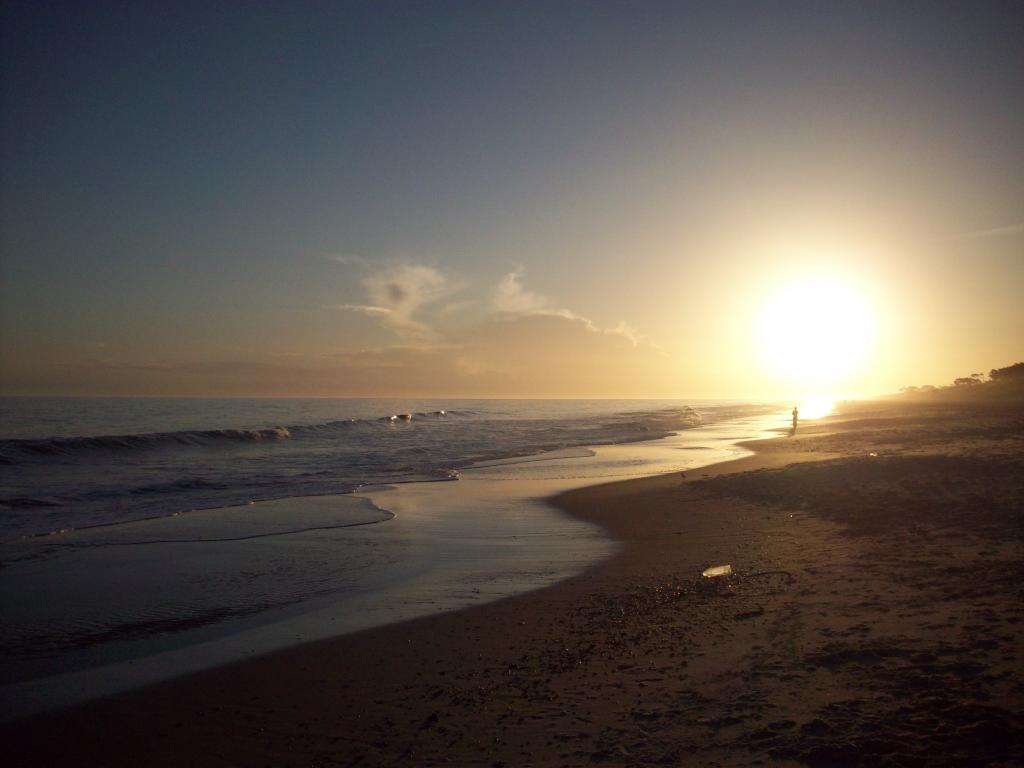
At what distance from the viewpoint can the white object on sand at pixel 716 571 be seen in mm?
9938

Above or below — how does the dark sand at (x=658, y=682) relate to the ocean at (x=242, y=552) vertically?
above

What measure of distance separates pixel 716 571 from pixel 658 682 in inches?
177

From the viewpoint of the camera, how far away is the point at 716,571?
1021 cm

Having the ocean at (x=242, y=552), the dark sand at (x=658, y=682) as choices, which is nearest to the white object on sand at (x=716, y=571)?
the dark sand at (x=658, y=682)

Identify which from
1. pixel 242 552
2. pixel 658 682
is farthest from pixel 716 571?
pixel 242 552

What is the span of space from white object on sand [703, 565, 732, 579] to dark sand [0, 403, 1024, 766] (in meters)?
0.20

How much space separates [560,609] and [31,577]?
1024cm

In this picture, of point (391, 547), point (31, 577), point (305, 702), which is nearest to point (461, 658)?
point (305, 702)

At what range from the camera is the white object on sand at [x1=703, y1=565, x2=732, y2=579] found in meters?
9.94

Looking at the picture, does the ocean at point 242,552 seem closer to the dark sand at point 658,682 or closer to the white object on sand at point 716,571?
the dark sand at point 658,682

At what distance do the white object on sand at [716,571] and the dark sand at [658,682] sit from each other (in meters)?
0.20

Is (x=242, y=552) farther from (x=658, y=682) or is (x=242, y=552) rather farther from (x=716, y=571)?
(x=658, y=682)

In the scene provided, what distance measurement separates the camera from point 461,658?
24.0 ft

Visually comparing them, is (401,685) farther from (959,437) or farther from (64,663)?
(959,437)
